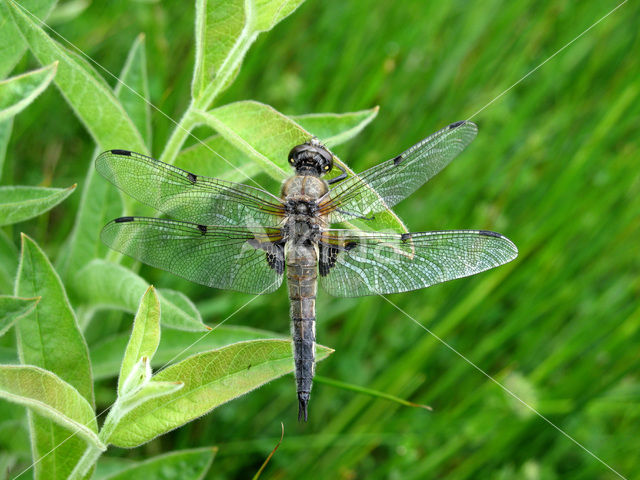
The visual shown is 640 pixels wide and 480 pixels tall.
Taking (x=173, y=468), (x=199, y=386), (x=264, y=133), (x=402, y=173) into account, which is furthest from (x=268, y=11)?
(x=173, y=468)

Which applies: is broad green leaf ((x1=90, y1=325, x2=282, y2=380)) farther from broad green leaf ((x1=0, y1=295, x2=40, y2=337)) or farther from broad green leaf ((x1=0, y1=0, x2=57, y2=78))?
broad green leaf ((x1=0, y1=0, x2=57, y2=78))

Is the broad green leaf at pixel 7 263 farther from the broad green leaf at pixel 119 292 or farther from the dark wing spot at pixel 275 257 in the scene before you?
the dark wing spot at pixel 275 257

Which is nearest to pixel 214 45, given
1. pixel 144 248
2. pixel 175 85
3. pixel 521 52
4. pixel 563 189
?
pixel 144 248

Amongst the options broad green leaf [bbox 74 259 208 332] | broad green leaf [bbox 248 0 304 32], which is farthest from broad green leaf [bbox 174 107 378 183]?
broad green leaf [bbox 74 259 208 332]

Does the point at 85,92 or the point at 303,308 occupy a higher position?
the point at 85,92

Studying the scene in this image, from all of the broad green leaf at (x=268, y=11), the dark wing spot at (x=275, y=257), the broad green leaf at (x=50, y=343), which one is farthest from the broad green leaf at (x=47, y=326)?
the broad green leaf at (x=268, y=11)

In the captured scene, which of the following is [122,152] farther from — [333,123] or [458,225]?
[458,225]
